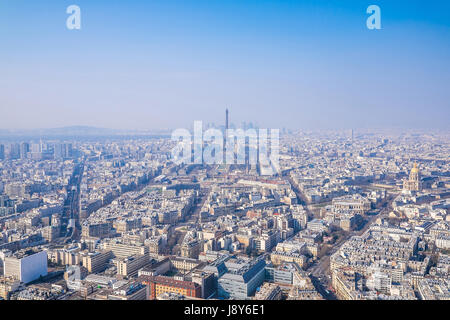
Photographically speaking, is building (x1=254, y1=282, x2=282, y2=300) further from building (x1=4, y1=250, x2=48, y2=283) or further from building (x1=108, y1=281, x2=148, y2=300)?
building (x1=4, y1=250, x2=48, y2=283)

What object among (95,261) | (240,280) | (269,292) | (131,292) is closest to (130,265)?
(95,261)

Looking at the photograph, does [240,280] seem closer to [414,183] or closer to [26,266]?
Result: [26,266]

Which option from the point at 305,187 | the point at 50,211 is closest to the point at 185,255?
the point at 50,211

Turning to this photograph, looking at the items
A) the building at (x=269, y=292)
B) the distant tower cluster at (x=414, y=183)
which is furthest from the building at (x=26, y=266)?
the distant tower cluster at (x=414, y=183)

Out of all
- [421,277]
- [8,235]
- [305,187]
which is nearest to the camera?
[421,277]

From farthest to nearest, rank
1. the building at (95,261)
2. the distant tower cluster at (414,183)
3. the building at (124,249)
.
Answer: the distant tower cluster at (414,183) → the building at (124,249) → the building at (95,261)

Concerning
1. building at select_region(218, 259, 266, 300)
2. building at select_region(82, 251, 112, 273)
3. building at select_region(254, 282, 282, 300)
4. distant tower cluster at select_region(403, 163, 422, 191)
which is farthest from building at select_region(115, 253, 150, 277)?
distant tower cluster at select_region(403, 163, 422, 191)

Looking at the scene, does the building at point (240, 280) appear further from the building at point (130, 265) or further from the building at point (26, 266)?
the building at point (26, 266)
